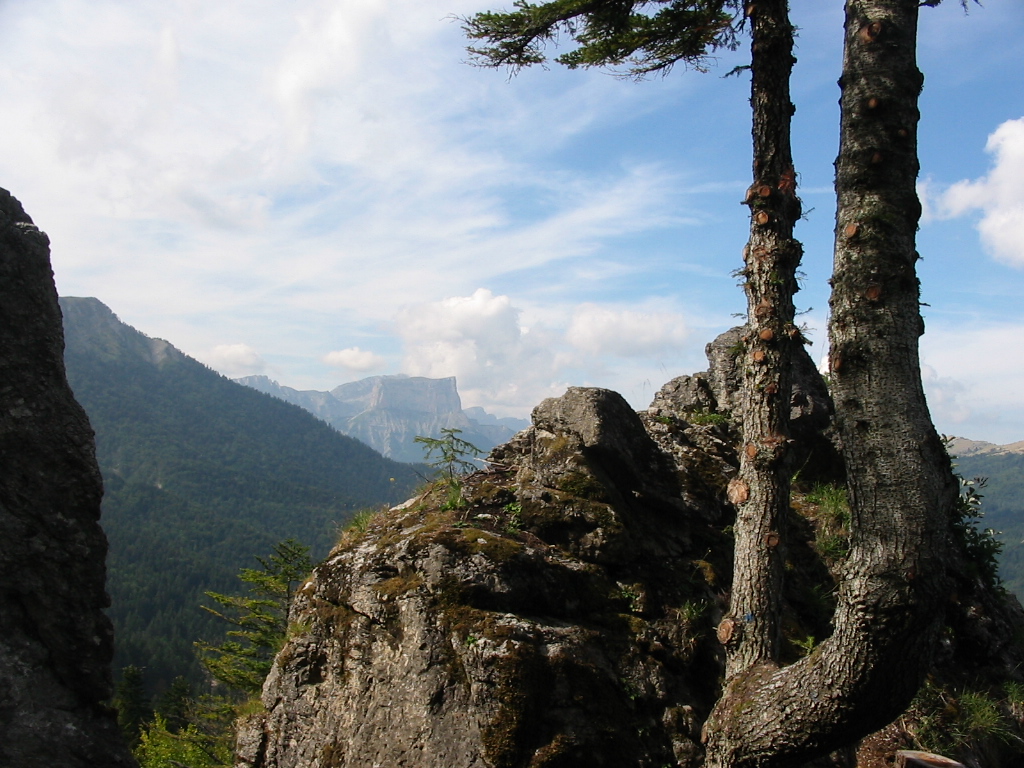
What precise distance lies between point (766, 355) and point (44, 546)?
312 inches

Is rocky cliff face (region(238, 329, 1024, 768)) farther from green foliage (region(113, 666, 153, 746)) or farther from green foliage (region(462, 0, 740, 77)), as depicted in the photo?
green foliage (region(113, 666, 153, 746))

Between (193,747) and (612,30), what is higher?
(612,30)

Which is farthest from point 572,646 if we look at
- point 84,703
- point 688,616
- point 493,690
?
point 84,703

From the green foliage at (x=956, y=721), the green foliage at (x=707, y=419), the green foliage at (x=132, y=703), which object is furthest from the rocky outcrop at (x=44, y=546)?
the green foliage at (x=132, y=703)

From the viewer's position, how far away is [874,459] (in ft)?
12.7

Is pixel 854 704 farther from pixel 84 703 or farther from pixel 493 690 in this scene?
pixel 84 703

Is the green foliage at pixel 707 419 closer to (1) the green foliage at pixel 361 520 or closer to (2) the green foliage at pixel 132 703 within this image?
(1) the green foliage at pixel 361 520

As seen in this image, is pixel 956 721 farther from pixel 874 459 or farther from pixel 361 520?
pixel 361 520

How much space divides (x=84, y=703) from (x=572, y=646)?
18.1 ft

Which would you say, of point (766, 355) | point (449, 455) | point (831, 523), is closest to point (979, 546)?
point (831, 523)

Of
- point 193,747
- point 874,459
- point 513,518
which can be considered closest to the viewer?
point 874,459

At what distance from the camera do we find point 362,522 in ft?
28.6

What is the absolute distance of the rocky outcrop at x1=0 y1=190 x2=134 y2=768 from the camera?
22.4ft

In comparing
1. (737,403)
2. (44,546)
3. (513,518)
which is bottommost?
(44,546)
